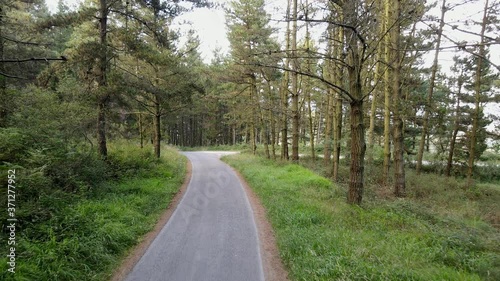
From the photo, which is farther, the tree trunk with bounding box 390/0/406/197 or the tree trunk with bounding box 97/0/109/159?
the tree trunk with bounding box 97/0/109/159

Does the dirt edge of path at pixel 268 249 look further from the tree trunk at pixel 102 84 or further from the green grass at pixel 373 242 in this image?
the tree trunk at pixel 102 84

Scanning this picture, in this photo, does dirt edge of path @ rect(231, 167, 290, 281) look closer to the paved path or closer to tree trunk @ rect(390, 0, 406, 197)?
the paved path

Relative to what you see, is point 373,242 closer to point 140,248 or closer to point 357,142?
point 357,142

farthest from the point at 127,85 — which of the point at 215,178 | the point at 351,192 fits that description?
the point at 351,192

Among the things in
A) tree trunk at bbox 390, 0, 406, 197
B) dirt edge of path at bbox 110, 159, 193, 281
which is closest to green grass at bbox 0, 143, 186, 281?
dirt edge of path at bbox 110, 159, 193, 281

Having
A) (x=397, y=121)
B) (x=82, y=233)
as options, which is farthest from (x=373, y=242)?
(x=397, y=121)

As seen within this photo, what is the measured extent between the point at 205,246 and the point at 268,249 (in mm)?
1350

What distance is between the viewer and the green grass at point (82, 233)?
13.8ft

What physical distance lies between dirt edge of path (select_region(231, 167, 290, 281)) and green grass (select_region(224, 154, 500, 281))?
0.49ft

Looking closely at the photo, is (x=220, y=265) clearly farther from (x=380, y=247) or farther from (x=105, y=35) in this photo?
(x=105, y=35)

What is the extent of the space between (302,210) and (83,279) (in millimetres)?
5119

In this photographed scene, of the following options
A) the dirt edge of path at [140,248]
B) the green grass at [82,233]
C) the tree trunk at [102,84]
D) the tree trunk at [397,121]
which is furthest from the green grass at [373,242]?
the tree trunk at [102,84]

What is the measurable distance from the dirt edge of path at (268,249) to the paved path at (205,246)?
0.41ft

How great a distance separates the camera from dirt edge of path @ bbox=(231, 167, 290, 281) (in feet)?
15.2
